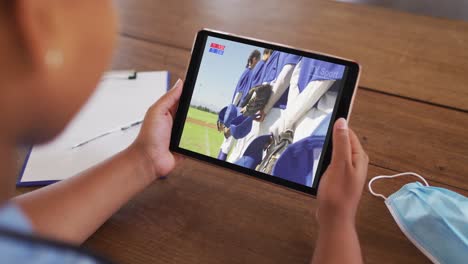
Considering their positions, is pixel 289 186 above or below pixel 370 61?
below

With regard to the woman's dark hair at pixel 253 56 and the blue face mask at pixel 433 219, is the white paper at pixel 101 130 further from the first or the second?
the blue face mask at pixel 433 219

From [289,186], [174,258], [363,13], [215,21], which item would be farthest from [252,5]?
[174,258]

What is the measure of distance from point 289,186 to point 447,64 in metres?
0.42

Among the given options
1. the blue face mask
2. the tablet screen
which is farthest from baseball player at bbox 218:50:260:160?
the blue face mask

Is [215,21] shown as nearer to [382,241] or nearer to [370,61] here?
[370,61]

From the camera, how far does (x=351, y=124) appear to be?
700 millimetres

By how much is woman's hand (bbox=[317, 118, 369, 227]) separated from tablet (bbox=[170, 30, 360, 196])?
0.6 inches

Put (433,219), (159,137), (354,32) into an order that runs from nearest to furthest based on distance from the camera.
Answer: (433,219) → (159,137) → (354,32)

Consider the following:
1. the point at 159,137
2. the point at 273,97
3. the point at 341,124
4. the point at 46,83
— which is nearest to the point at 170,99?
the point at 159,137

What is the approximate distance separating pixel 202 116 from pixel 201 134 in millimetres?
28

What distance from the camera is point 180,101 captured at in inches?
25.9

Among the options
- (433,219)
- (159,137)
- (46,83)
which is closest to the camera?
(46,83)

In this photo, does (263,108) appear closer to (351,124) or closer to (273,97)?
(273,97)

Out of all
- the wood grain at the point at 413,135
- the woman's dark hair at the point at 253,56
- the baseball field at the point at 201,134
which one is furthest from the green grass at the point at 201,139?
the wood grain at the point at 413,135
